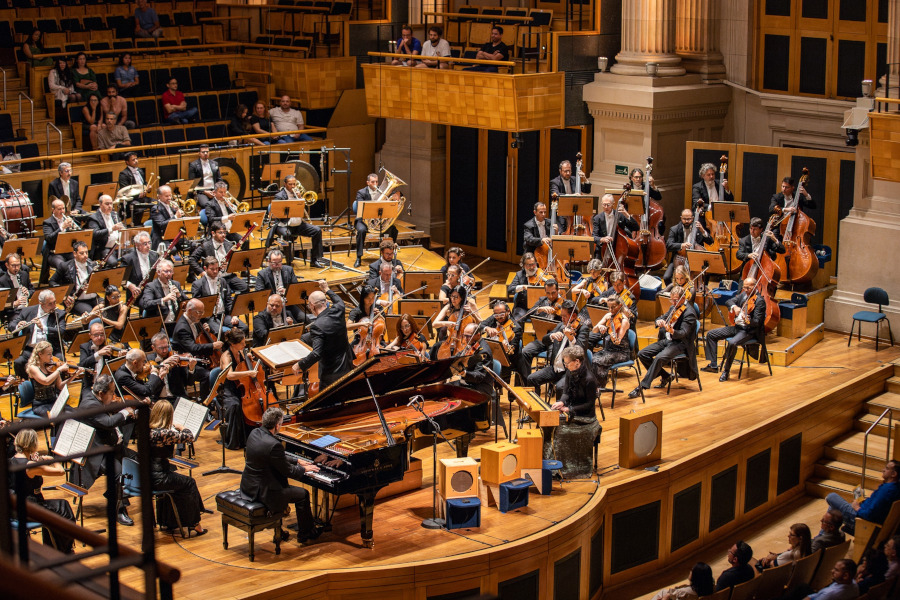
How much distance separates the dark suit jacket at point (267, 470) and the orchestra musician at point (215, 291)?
3.44 m

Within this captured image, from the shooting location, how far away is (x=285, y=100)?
1681 cm

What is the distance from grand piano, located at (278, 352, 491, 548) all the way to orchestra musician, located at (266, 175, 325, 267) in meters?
4.52

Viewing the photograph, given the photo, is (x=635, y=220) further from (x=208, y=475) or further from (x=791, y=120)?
(x=208, y=475)

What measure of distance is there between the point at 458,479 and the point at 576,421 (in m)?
1.34

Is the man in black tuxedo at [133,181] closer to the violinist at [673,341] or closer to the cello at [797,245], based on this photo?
the violinist at [673,341]

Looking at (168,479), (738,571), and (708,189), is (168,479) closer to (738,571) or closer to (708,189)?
(738,571)

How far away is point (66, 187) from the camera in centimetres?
1380

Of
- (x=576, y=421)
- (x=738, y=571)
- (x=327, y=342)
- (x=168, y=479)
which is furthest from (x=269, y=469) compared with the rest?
(x=738, y=571)

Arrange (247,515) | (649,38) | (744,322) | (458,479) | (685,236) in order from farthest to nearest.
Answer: (649,38), (685,236), (744,322), (458,479), (247,515)

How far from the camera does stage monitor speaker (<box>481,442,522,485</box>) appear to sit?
9094mm

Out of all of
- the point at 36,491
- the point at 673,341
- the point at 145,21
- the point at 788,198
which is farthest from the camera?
the point at 145,21

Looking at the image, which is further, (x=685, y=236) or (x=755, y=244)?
(x=685, y=236)

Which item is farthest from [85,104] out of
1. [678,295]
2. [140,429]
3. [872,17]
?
[140,429]

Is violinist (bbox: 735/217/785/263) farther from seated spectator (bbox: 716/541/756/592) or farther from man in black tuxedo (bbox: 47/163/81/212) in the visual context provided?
man in black tuxedo (bbox: 47/163/81/212)
